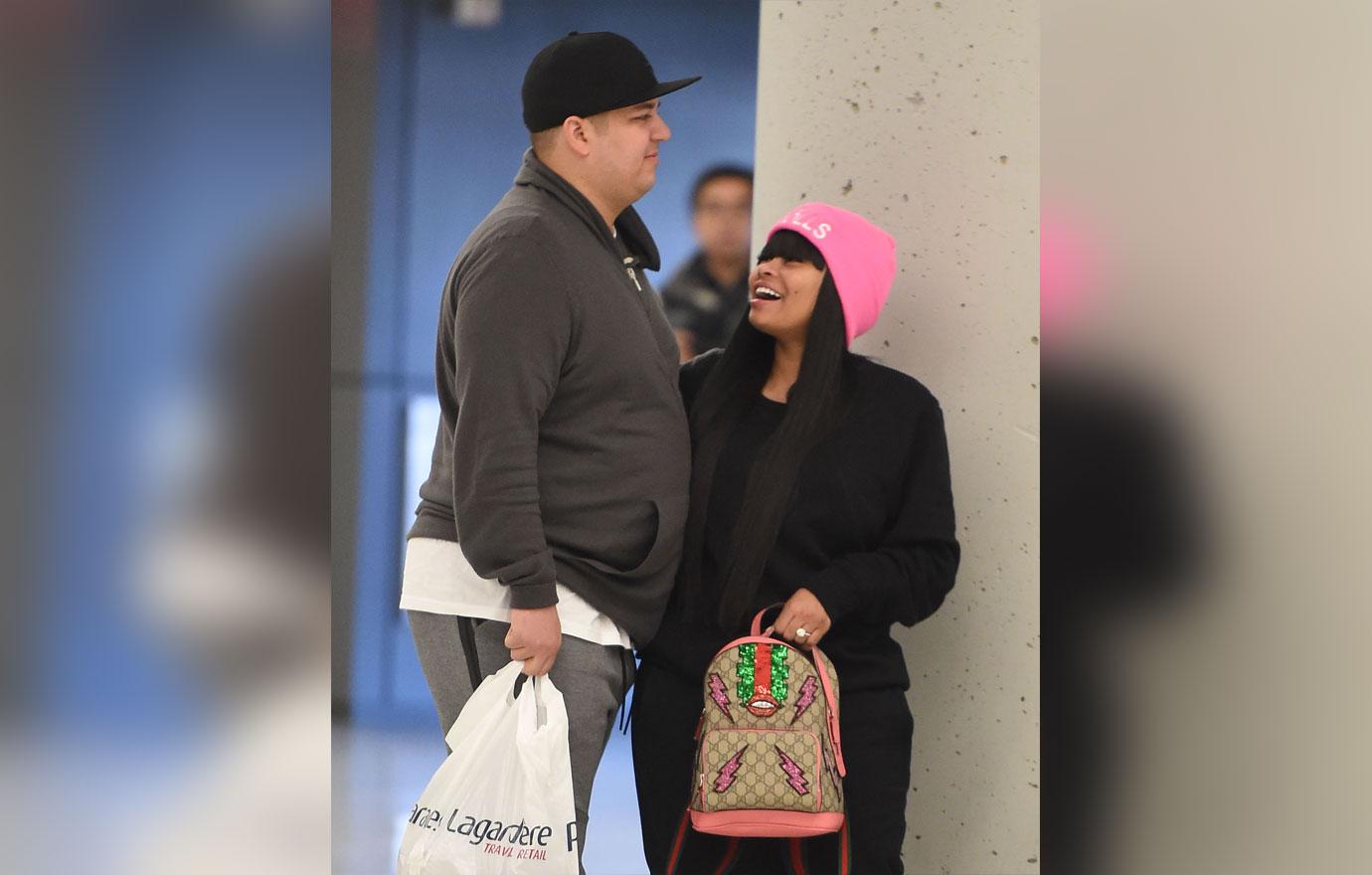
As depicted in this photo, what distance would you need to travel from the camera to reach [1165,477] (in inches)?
13.5

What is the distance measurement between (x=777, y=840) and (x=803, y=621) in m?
0.42

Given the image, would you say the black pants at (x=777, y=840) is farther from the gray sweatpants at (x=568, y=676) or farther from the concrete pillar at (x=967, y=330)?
the concrete pillar at (x=967, y=330)

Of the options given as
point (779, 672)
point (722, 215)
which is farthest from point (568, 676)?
point (722, 215)

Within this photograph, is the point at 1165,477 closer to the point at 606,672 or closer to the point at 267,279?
the point at 267,279

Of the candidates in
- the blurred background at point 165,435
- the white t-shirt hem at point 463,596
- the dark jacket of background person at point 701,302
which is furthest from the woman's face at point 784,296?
the blurred background at point 165,435

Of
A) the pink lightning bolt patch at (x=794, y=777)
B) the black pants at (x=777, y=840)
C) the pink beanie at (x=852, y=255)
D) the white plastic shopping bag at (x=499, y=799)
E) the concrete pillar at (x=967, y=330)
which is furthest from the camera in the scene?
the concrete pillar at (x=967, y=330)

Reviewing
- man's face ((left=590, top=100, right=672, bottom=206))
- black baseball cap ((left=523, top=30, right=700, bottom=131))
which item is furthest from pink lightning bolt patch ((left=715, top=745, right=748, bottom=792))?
black baseball cap ((left=523, top=30, right=700, bottom=131))

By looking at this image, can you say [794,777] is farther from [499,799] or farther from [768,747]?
[499,799]

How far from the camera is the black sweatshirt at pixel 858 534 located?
207 cm

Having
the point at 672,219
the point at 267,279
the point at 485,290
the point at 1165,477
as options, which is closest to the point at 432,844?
the point at 485,290

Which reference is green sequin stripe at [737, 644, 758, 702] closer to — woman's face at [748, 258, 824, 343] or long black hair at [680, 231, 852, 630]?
long black hair at [680, 231, 852, 630]

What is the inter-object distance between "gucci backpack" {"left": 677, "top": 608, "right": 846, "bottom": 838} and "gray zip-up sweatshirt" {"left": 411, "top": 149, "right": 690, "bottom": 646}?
18 cm

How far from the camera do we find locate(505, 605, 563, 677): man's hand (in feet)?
6.02

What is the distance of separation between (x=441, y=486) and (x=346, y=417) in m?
1.62
